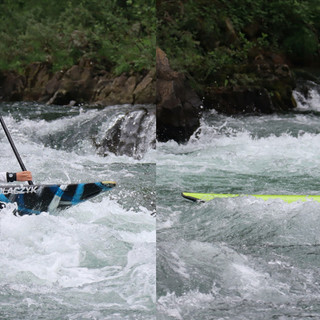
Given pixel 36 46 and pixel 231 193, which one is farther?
pixel 36 46

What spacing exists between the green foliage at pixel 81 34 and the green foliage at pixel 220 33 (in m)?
0.85

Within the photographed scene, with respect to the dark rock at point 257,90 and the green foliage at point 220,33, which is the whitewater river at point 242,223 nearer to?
the dark rock at point 257,90

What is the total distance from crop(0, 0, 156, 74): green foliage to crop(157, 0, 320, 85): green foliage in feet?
2.79

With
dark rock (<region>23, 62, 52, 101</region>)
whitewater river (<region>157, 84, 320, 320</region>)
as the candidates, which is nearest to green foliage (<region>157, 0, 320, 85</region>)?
whitewater river (<region>157, 84, 320, 320</region>)

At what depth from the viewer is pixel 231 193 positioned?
8.80ft

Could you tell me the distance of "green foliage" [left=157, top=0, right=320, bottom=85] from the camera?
2.91 m

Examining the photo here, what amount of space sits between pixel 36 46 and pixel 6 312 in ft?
9.95

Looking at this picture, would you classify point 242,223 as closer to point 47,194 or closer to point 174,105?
point 174,105

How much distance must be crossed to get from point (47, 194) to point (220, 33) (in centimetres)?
127

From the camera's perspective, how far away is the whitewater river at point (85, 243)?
2.14 m

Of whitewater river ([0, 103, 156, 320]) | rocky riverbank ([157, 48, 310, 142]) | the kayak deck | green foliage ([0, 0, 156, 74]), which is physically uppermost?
green foliage ([0, 0, 156, 74])

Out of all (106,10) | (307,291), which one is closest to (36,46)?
(106,10)

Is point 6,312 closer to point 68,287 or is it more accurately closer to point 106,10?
point 68,287

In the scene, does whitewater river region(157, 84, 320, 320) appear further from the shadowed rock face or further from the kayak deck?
the shadowed rock face
